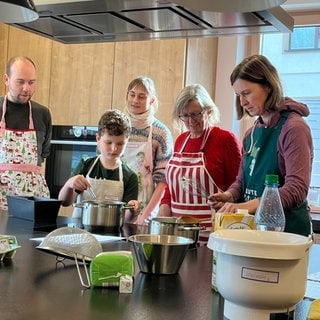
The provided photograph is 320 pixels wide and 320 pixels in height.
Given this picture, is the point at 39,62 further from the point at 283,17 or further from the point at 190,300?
the point at 190,300

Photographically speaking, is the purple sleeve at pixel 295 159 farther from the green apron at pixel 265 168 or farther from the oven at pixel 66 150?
the oven at pixel 66 150

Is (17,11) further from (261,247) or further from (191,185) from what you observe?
(261,247)

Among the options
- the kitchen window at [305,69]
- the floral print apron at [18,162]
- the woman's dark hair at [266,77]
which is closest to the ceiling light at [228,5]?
the woman's dark hair at [266,77]

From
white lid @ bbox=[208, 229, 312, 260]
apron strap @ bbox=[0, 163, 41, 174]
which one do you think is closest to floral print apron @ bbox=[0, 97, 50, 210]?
apron strap @ bbox=[0, 163, 41, 174]

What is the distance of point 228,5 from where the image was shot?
1.37 metres

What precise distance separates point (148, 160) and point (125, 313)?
5.53 feet

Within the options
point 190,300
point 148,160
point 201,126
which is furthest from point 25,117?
point 190,300

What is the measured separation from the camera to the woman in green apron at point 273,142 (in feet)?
5.15

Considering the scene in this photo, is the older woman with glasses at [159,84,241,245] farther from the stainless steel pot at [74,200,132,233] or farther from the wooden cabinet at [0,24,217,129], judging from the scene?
the wooden cabinet at [0,24,217,129]

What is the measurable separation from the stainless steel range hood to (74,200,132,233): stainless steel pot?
2.05 feet

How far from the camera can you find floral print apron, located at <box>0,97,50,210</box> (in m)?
2.53

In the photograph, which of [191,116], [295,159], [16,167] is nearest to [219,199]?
[295,159]

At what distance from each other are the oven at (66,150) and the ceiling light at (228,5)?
6.44ft

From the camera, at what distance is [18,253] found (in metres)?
1.29
